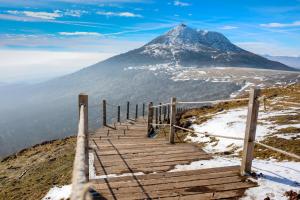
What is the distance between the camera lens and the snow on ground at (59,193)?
657 cm

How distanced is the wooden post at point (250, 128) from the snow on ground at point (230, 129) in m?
2.47

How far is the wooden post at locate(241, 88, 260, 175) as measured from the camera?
20.9ft

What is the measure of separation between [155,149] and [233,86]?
181 meters

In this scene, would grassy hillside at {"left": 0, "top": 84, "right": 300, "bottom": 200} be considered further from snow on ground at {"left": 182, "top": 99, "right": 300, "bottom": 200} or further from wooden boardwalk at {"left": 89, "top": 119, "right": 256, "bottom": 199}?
wooden boardwalk at {"left": 89, "top": 119, "right": 256, "bottom": 199}

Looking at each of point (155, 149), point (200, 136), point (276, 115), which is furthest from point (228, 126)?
point (155, 149)

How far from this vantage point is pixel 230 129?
12.2 metres

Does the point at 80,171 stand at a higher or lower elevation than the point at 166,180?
higher

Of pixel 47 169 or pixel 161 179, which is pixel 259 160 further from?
pixel 47 169

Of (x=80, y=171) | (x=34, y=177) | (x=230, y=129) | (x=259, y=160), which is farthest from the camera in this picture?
(x=230, y=129)

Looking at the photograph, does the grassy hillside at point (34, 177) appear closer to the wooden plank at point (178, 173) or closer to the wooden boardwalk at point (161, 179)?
the wooden boardwalk at point (161, 179)

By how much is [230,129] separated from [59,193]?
7.50 m

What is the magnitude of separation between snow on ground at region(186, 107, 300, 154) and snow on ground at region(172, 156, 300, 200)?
5.12 feet

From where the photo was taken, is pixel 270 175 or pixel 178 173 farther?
pixel 178 173

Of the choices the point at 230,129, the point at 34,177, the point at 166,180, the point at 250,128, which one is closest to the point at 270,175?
the point at 250,128
